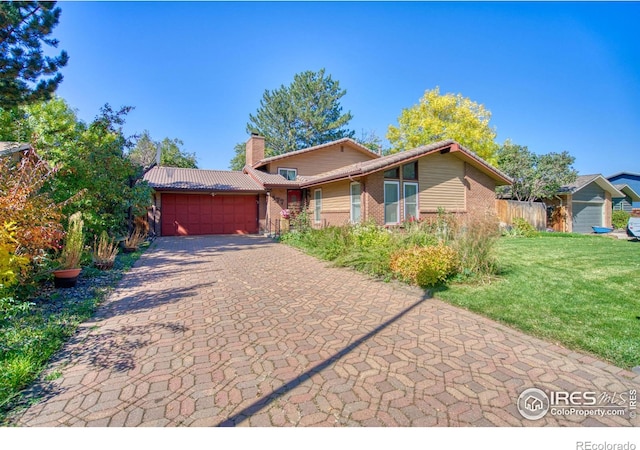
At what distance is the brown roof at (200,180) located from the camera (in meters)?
17.9

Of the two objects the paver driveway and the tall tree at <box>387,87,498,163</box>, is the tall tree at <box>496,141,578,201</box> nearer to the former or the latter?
the tall tree at <box>387,87,498,163</box>

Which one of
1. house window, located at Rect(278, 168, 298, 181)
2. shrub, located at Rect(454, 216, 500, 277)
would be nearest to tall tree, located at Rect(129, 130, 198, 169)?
house window, located at Rect(278, 168, 298, 181)

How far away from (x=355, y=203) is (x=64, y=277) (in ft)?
33.5

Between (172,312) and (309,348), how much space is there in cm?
260

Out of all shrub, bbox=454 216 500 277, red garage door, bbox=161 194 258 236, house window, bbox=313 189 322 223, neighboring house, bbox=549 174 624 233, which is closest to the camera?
shrub, bbox=454 216 500 277

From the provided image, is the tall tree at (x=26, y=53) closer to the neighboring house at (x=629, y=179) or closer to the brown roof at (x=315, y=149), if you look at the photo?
the brown roof at (x=315, y=149)

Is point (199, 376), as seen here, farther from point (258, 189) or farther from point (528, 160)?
point (528, 160)

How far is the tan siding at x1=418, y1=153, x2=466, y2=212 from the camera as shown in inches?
546

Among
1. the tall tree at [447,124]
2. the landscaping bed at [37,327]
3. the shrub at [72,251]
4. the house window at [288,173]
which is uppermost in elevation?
the tall tree at [447,124]

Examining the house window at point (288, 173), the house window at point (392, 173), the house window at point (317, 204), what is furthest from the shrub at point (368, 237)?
the house window at point (288, 173)

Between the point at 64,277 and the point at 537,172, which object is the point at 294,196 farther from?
the point at 537,172

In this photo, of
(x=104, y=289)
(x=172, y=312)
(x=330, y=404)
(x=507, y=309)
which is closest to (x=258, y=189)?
(x=104, y=289)

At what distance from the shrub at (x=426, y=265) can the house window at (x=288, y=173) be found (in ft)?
49.8

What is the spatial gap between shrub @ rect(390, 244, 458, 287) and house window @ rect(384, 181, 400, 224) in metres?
6.13
